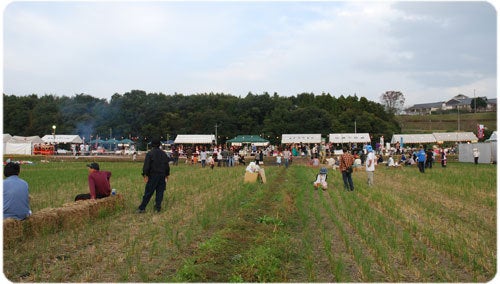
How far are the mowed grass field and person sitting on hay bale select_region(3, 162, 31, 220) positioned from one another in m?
0.40

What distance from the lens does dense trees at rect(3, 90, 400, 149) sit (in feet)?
204

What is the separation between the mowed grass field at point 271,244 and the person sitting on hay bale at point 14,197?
40cm

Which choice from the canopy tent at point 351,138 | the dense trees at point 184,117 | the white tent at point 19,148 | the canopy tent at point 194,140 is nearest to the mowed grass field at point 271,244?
the white tent at point 19,148

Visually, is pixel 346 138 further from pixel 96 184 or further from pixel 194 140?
pixel 96 184

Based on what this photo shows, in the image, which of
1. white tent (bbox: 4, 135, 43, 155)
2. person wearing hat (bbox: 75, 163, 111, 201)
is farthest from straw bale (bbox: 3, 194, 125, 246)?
white tent (bbox: 4, 135, 43, 155)

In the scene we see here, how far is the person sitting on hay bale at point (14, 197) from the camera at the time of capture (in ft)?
19.8

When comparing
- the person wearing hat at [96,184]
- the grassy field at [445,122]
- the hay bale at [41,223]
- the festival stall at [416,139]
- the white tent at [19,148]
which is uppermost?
the grassy field at [445,122]

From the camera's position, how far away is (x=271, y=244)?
18.4ft

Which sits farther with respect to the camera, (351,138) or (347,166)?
(351,138)

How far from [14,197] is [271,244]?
12.0 feet

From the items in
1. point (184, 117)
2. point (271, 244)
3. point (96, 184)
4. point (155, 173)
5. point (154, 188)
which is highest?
point (184, 117)

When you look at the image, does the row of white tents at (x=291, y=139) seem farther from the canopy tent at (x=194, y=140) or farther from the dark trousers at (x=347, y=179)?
the dark trousers at (x=347, y=179)

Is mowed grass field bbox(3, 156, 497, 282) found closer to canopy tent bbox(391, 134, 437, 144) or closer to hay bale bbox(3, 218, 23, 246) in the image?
hay bale bbox(3, 218, 23, 246)

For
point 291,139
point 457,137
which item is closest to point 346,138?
point 291,139
